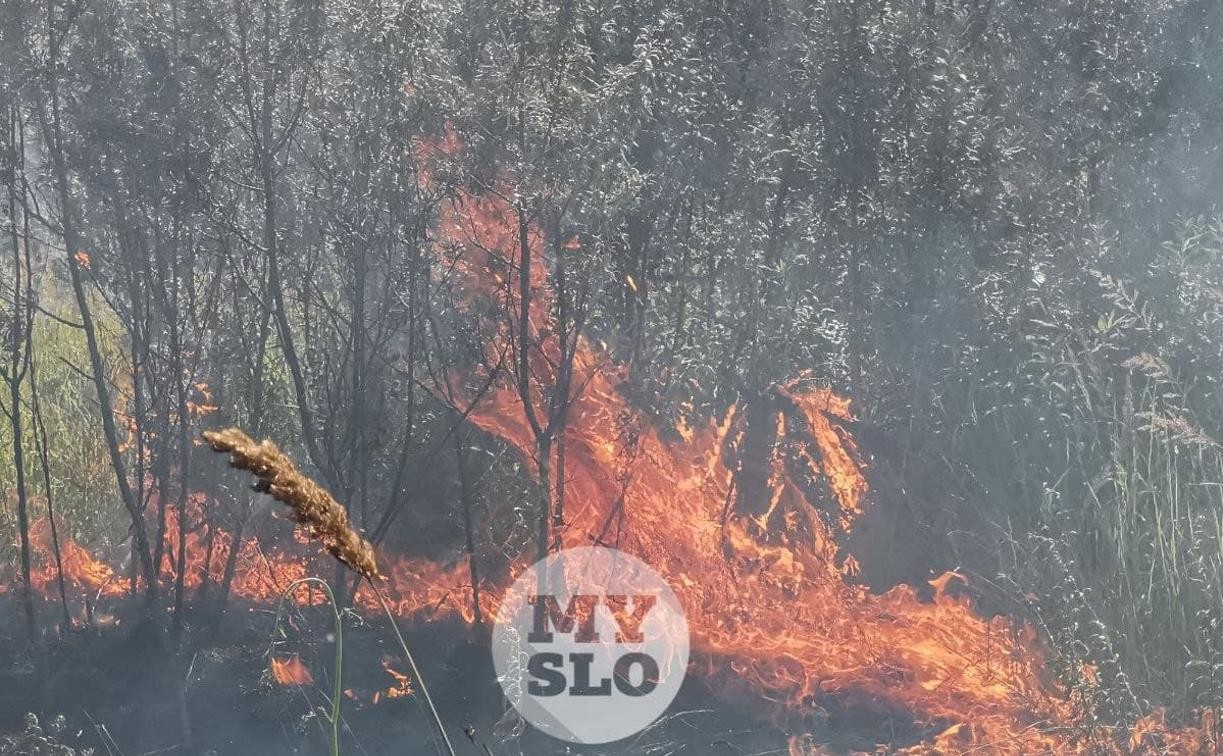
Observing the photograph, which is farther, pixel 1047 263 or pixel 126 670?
pixel 1047 263

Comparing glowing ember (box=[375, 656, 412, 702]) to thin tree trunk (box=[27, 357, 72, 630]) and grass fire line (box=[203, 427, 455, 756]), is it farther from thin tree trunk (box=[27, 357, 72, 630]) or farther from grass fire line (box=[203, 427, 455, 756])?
grass fire line (box=[203, 427, 455, 756])

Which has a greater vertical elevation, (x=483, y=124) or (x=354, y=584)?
(x=483, y=124)

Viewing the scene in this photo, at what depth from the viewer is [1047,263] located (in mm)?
5262

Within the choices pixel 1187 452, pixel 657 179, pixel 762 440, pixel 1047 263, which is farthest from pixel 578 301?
pixel 1187 452

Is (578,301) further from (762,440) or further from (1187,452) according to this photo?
(1187,452)

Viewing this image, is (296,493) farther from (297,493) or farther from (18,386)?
(18,386)

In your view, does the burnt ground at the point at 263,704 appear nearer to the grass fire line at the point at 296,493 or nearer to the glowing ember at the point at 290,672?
the glowing ember at the point at 290,672

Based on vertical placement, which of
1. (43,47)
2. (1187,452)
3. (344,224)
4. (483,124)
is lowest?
(1187,452)

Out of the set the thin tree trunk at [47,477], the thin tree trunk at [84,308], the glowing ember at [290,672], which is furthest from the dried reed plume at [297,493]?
the thin tree trunk at [47,477]

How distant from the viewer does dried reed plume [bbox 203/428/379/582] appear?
1.66 m

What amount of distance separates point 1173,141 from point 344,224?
3456 millimetres

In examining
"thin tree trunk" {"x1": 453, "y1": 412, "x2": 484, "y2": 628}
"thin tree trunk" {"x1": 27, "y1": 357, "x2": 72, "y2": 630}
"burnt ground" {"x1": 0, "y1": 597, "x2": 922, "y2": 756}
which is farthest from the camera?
"thin tree trunk" {"x1": 453, "y1": 412, "x2": 484, "y2": 628}

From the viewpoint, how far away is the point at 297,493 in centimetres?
170

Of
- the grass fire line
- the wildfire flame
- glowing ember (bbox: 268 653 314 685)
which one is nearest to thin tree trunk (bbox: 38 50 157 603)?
the wildfire flame
